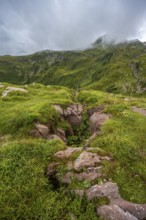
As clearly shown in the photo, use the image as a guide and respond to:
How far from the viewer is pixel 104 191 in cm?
1080

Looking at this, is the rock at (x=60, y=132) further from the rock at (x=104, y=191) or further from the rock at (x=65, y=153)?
the rock at (x=104, y=191)

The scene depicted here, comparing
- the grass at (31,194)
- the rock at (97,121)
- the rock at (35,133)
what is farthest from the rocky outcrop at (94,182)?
the rock at (97,121)

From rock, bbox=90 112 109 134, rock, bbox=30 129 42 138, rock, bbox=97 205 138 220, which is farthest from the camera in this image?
rock, bbox=90 112 109 134

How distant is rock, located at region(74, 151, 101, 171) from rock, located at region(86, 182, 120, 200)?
1857mm

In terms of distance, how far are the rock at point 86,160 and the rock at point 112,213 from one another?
10.6 ft

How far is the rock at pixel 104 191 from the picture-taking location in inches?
417

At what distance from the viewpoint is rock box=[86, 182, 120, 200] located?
10602 millimetres

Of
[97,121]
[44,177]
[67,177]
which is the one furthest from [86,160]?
[97,121]

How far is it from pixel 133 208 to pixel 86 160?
4.27 metres

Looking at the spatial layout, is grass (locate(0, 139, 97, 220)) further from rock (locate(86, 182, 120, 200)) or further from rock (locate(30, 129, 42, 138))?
rock (locate(30, 129, 42, 138))

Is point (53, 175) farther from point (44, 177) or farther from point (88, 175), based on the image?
point (88, 175)

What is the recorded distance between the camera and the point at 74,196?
10.8 m

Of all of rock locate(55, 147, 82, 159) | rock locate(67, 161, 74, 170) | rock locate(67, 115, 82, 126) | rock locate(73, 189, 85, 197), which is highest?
rock locate(55, 147, 82, 159)

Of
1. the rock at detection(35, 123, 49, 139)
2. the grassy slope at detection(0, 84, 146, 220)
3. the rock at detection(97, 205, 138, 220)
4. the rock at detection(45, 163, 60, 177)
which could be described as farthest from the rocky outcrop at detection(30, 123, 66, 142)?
the rock at detection(97, 205, 138, 220)
